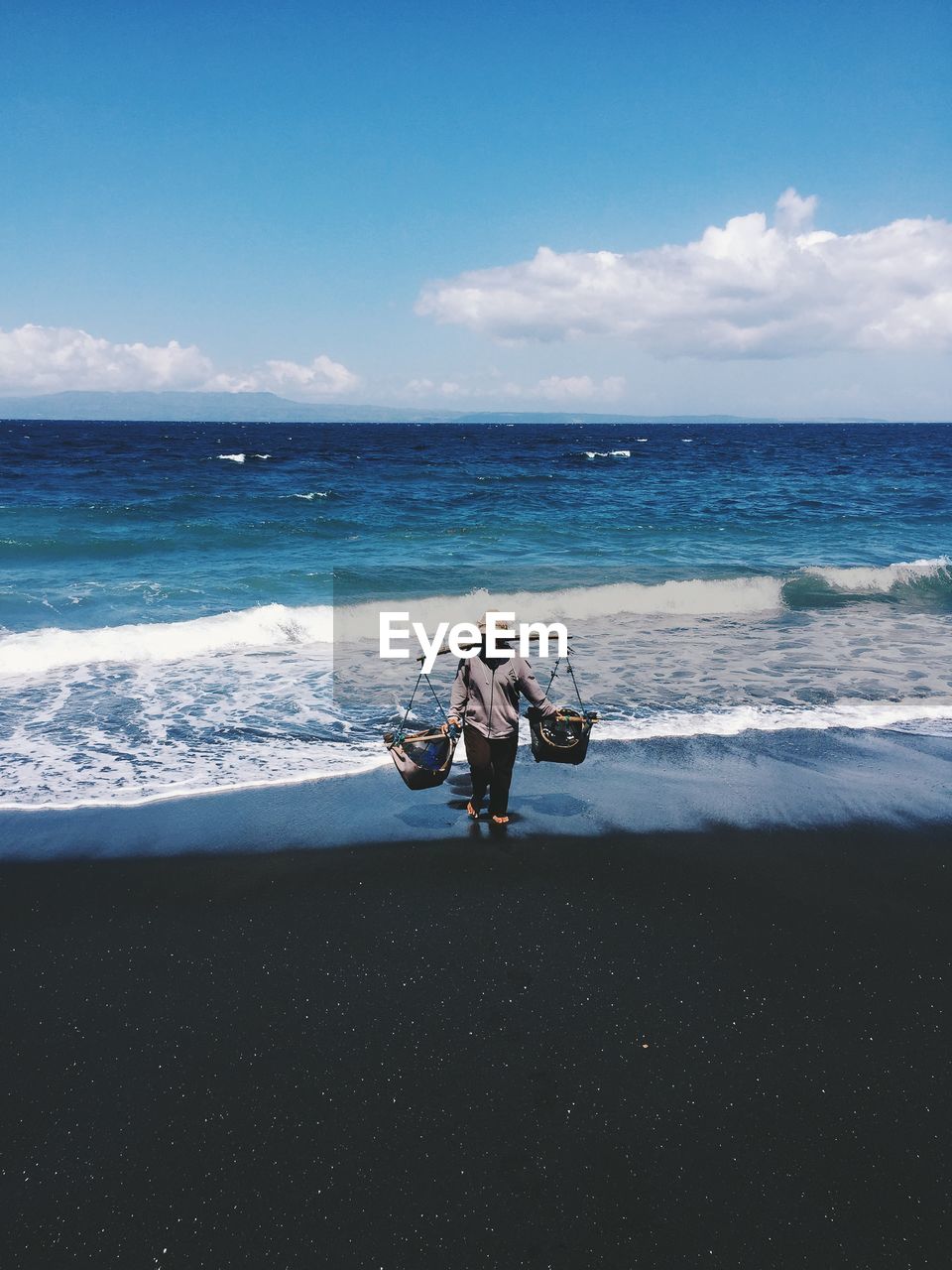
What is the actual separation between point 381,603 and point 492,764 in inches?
501

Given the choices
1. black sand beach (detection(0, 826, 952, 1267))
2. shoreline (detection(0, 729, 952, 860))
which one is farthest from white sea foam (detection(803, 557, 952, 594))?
black sand beach (detection(0, 826, 952, 1267))

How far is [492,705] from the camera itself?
7.29m

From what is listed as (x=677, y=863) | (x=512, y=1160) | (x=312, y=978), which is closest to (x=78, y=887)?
(x=312, y=978)

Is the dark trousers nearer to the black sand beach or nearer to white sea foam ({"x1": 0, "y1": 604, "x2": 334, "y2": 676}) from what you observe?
the black sand beach

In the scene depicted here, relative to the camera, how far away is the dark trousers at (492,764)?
7.36 metres

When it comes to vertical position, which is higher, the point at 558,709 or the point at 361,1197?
the point at 558,709

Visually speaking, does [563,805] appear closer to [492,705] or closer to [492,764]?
[492,764]

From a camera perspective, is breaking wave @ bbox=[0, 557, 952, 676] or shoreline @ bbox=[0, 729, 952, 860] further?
breaking wave @ bbox=[0, 557, 952, 676]

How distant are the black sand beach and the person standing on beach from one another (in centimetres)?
99

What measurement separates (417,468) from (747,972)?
152 ft

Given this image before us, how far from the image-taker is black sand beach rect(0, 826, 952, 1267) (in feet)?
12.1

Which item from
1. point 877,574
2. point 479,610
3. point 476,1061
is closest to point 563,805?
point 476,1061

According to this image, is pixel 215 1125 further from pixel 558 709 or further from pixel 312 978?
pixel 558 709

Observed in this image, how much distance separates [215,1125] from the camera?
13.8 feet
